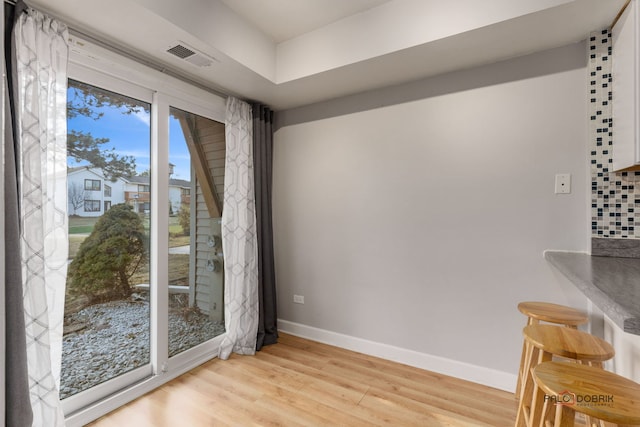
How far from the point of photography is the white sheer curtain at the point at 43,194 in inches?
58.3

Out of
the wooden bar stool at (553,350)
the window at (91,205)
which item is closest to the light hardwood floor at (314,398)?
the wooden bar stool at (553,350)

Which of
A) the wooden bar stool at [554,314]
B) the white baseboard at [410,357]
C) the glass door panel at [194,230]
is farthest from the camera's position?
the glass door panel at [194,230]

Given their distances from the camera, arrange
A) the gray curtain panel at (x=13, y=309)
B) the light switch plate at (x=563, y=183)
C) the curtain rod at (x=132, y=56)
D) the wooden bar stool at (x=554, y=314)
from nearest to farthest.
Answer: the gray curtain panel at (x=13, y=309) < the wooden bar stool at (x=554, y=314) < the curtain rod at (x=132, y=56) < the light switch plate at (x=563, y=183)

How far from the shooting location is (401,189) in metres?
2.52

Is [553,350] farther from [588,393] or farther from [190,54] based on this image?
[190,54]

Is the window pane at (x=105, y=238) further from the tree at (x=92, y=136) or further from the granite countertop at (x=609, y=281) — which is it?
the granite countertop at (x=609, y=281)

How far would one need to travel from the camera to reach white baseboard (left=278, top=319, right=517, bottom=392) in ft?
7.04

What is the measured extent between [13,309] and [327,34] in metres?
2.46

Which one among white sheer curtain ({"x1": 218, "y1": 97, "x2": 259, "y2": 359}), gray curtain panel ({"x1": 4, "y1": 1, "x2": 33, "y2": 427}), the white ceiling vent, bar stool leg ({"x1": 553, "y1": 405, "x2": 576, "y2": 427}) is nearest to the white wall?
white sheer curtain ({"x1": 218, "y1": 97, "x2": 259, "y2": 359})

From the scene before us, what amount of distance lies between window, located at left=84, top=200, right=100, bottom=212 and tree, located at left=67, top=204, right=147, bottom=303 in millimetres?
67

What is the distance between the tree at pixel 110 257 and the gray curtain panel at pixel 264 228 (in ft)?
3.40

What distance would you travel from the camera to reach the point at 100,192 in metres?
1.94

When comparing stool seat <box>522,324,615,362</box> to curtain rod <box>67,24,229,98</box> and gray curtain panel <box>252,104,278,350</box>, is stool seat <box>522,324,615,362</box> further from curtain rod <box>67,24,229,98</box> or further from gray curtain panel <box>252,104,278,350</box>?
curtain rod <box>67,24,229,98</box>

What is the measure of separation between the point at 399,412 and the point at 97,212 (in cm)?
226
